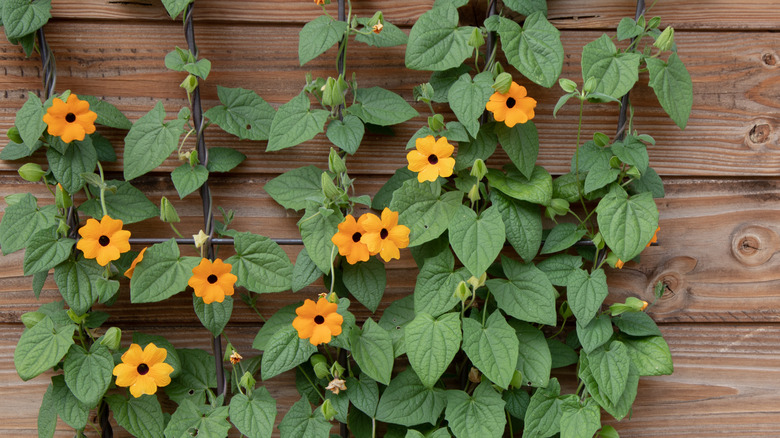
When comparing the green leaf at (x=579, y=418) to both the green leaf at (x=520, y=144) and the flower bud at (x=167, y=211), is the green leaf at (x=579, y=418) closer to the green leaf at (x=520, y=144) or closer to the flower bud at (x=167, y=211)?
the green leaf at (x=520, y=144)

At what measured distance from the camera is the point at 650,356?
1.03 metres

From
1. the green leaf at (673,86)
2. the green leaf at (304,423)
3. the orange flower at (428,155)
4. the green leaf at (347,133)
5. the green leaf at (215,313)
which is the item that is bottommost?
the green leaf at (304,423)

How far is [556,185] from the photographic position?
1.04 m

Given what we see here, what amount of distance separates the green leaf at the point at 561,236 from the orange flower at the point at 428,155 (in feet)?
0.83

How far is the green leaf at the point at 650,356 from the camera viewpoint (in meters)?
1.02

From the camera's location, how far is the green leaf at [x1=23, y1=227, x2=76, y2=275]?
37.6 inches

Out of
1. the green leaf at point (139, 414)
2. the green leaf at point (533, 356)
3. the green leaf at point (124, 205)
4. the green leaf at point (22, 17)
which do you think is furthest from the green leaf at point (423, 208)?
the green leaf at point (22, 17)

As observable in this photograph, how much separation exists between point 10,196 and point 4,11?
31 cm

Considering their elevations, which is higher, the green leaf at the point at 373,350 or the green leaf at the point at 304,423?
the green leaf at the point at 373,350

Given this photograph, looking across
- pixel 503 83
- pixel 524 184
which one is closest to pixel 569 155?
pixel 524 184

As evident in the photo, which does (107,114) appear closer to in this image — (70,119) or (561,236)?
(70,119)

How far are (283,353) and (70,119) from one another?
53 centimetres

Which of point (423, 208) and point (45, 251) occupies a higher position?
point (423, 208)

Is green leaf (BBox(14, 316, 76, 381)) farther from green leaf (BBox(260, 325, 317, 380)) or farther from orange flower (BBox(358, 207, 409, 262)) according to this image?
orange flower (BBox(358, 207, 409, 262))
